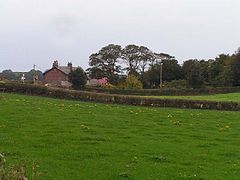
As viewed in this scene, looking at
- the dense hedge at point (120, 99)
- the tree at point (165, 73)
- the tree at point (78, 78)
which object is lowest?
the dense hedge at point (120, 99)

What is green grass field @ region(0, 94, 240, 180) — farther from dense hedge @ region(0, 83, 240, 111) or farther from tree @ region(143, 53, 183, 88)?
tree @ region(143, 53, 183, 88)

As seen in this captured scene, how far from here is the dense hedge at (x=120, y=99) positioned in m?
51.8

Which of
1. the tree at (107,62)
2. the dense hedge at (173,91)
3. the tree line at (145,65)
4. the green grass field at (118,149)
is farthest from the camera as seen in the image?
the tree at (107,62)

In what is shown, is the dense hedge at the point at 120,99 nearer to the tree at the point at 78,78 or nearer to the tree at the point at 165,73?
the tree at the point at 78,78

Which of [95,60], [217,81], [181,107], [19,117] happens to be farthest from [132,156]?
[95,60]

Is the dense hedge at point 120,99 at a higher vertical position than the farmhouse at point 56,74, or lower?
lower

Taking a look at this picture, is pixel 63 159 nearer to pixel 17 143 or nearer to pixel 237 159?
pixel 17 143

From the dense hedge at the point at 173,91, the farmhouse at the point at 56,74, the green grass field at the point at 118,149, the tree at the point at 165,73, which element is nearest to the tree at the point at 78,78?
the dense hedge at the point at 173,91

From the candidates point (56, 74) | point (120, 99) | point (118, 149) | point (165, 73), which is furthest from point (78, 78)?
point (118, 149)

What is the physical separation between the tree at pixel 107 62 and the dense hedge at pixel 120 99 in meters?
93.2

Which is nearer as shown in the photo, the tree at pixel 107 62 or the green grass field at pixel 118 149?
the green grass field at pixel 118 149

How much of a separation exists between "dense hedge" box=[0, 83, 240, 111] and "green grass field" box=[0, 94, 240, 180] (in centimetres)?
2442

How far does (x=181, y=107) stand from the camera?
172 ft

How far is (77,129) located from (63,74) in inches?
5344
